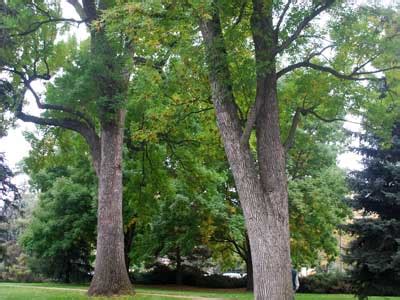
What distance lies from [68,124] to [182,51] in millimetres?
7135

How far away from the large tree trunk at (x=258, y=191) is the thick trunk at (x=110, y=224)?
604 cm

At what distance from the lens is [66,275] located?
93.9 feet

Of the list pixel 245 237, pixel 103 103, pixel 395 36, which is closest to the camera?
pixel 395 36

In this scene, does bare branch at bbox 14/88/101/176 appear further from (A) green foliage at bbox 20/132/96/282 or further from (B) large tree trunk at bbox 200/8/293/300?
(A) green foliage at bbox 20/132/96/282

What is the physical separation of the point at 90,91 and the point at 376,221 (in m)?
8.42

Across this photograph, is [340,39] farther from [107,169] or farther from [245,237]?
[245,237]

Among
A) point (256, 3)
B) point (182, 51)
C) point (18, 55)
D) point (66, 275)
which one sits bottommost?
point (66, 275)

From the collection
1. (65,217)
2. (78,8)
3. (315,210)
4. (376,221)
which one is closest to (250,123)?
(376,221)

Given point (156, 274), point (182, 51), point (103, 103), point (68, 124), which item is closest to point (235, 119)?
point (182, 51)

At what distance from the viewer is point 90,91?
45.2 ft

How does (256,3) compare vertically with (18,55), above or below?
below

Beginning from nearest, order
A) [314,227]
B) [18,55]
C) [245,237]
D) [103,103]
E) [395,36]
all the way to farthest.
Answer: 1. [395,36]
2. [103,103]
3. [18,55]
4. [314,227]
5. [245,237]

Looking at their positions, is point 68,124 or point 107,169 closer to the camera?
point 107,169

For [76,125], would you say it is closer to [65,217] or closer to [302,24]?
[302,24]
